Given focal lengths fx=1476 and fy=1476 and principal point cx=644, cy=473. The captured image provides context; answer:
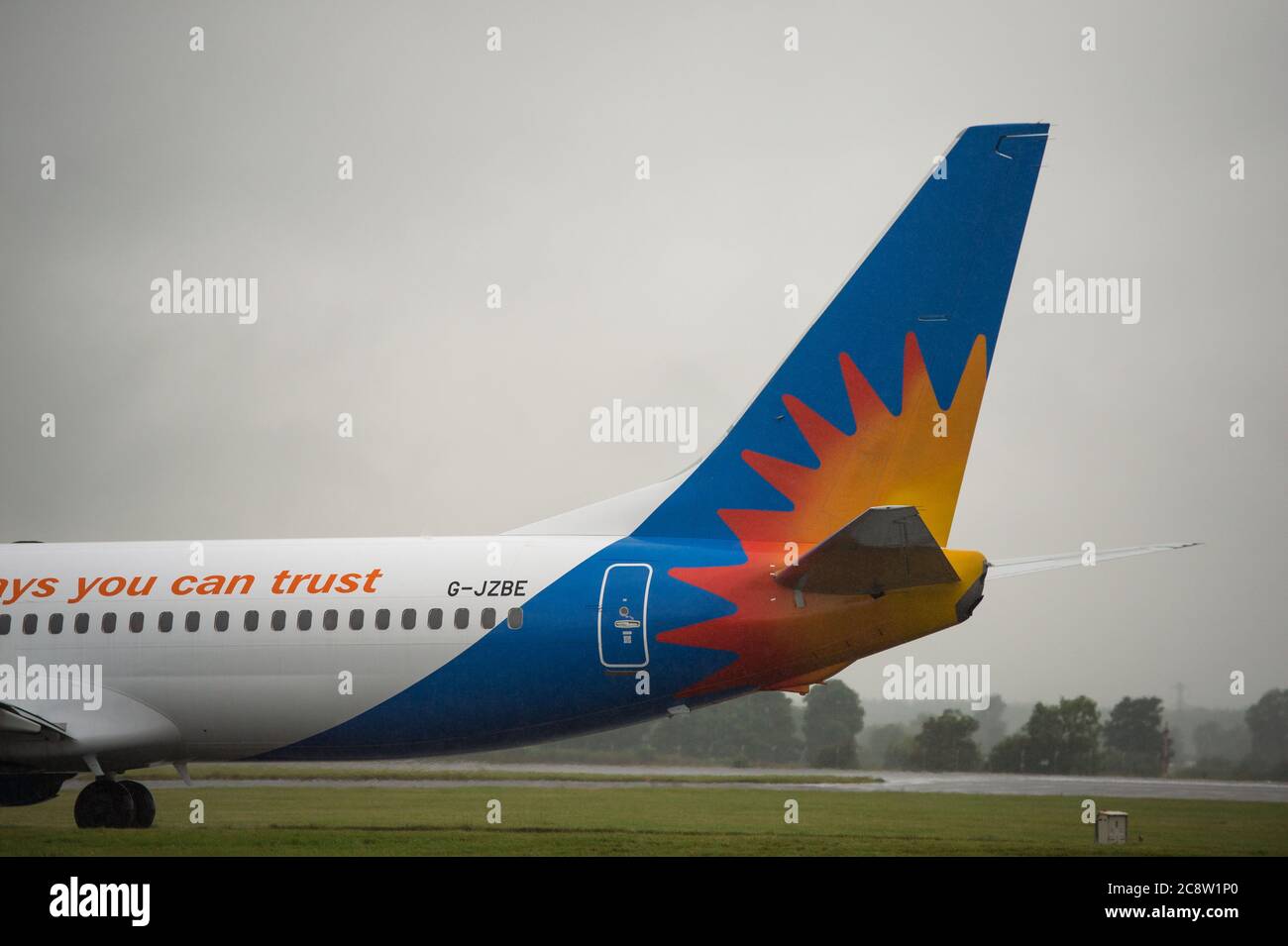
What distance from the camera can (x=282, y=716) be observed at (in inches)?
793

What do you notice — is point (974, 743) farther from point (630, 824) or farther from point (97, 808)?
point (97, 808)

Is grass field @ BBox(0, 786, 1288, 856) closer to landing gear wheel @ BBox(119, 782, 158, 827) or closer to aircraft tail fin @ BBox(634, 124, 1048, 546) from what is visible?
landing gear wheel @ BBox(119, 782, 158, 827)

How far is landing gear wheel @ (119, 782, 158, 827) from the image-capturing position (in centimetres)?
2131

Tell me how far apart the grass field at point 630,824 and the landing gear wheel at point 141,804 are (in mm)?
187

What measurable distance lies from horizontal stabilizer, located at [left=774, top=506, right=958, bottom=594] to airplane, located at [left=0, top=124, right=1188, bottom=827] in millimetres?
38

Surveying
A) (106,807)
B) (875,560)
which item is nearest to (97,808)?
(106,807)

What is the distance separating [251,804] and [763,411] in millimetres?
10741

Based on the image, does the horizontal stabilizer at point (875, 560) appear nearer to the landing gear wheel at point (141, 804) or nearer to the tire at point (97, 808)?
the landing gear wheel at point (141, 804)

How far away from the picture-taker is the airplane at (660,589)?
1781 cm

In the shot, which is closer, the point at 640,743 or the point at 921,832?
the point at 921,832

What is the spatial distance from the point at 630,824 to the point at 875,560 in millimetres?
5816
